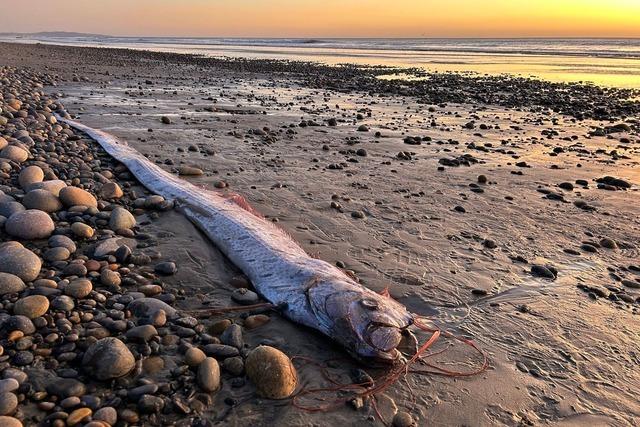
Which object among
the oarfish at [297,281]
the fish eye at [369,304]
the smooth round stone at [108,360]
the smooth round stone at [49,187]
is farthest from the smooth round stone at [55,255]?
the fish eye at [369,304]

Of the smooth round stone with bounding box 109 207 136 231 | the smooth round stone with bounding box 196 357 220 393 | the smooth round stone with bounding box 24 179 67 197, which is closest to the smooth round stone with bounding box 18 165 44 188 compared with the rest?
the smooth round stone with bounding box 24 179 67 197

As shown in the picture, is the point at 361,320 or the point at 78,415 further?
the point at 361,320

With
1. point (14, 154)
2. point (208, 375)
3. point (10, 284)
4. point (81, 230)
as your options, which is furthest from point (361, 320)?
point (14, 154)

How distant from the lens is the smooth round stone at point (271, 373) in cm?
312

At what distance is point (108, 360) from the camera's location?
10.1ft

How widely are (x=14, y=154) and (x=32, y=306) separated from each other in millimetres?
4409

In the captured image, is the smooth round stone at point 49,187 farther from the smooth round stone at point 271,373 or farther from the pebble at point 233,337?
the smooth round stone at point 271,373

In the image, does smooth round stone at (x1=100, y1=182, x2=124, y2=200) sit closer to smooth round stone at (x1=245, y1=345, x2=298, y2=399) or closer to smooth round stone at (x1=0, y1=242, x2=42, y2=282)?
smooth round stone at (x1=0, y1=242, x2=42, y2=282)

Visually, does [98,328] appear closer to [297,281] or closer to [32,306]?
[32,306]

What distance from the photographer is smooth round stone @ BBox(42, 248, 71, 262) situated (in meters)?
4.44

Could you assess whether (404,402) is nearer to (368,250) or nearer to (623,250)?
(368,250)

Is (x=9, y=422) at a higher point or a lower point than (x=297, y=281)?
higher

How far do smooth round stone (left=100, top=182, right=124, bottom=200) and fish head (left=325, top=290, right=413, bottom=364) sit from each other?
3812 millimetres

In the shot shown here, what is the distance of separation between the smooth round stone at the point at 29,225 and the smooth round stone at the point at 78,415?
8.83ft
